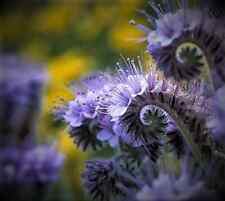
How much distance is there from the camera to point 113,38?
13.7 feet

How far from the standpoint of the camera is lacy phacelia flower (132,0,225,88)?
1.15 meters

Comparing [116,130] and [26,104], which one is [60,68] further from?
[116,130]

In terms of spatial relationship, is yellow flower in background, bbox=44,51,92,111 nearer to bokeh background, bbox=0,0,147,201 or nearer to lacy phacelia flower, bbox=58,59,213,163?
bokeh background, bbox=0,0,147,201

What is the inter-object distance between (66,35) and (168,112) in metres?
3.60

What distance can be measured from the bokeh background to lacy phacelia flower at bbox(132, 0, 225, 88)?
180cm

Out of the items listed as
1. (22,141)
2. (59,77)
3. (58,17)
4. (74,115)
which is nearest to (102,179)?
(74,115)

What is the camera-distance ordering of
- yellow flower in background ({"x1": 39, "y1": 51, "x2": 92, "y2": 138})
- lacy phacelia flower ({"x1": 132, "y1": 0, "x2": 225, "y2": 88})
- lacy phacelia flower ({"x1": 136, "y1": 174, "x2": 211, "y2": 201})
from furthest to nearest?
yellow flower in background ({"x1": 39, "y1": 51, "x2": 92, "y2": 138}), lacy phacelia flower ({"x1": 132, "y1": 0, "x2": 225, "y2": 88}), lacy phacelia flower ({"x1": 136, "y1": 174, "x2": 211, "y2": 201})

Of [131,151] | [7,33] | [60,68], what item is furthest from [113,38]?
[131,151]

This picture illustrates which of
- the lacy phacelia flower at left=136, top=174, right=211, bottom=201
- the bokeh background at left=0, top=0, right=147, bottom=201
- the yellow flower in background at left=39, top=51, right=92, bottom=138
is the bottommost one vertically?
the lacy phacelia flower at left=136, top=174, right=211, bottom=201

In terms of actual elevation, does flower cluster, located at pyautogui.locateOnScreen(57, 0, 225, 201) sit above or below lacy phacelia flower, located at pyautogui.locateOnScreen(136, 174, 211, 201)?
above

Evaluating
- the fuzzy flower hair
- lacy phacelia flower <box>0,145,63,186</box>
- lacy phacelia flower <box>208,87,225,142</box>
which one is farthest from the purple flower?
lacy phacelia flower <box>0,145,63,186</box>

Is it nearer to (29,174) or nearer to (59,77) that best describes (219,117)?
(29,174)

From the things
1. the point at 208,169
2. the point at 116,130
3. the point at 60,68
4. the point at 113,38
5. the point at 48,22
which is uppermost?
the point at 48,22

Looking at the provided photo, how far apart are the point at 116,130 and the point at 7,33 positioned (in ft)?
13.3
